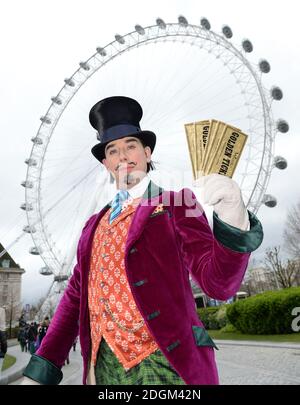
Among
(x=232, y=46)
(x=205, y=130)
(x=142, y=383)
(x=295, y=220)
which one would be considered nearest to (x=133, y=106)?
(x=205, y=130)

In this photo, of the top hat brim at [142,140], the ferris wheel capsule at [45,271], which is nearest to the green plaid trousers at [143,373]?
the top hat brim at [142,140]

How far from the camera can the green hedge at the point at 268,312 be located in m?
15.1

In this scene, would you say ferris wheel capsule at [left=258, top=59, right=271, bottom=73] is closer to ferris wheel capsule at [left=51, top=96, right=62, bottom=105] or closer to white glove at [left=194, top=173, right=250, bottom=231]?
ferris wheel capsule at [left=51, top=96, right=62, bottom=105]

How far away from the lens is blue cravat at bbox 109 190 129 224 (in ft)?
6.42

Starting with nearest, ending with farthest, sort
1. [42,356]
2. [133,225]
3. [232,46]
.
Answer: [133,225] → [42,356] → [232,46]

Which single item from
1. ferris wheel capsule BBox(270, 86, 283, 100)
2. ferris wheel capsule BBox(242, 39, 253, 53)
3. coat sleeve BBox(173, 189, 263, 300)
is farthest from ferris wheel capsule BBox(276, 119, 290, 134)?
coat sleeve BBox(173, 189, 263, 300)

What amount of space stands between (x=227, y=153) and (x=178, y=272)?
0.55 m

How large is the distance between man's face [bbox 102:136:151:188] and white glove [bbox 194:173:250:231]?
1.92 feet

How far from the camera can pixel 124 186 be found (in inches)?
77.0

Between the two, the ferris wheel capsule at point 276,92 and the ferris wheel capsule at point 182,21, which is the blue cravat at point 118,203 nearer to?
the ferris wheel capsule at point 276,92

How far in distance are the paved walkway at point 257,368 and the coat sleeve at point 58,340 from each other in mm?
4061

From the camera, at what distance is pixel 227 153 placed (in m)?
1.48
